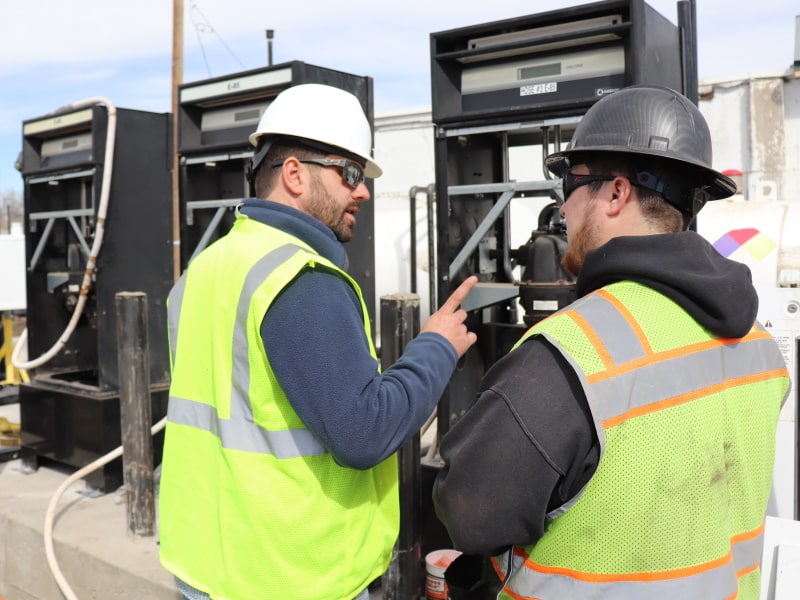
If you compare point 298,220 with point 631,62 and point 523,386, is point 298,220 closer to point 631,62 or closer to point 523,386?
point 523,386

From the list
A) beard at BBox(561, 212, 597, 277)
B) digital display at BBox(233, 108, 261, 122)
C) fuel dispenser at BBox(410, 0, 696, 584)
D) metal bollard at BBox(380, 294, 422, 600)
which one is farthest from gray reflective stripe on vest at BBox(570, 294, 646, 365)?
digital display at BBox(233, 108, 261, 122)

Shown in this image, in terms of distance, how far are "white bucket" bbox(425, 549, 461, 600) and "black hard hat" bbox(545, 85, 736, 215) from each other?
1.96 meters

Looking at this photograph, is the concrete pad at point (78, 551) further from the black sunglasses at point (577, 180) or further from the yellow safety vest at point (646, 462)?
the black sunglasses at point (577, 180)

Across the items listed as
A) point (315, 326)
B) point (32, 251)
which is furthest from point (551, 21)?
point (32, 251)

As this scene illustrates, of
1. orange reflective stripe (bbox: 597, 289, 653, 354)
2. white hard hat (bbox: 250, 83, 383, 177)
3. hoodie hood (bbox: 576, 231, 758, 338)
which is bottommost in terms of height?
orange reflective stripe (bbox: 597, 289, 653, 354)

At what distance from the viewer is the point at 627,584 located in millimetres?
1435

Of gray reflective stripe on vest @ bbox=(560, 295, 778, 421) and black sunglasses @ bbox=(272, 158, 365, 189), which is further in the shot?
black sunglasses @ bbox=(272, 158, 365, 189)

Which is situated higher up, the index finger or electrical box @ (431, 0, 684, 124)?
electrical box @ (431, 0, 684, 124)

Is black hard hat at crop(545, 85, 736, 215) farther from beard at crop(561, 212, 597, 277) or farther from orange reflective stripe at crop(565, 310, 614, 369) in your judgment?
orange reflective stripe at crop(565, 310, 614, 369)

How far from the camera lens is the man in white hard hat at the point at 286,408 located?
1.88 metres

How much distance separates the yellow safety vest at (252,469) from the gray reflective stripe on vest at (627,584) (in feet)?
2.07

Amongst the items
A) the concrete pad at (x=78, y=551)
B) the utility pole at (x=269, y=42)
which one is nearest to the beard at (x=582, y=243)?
the concrete pad at (x=78, y=551)

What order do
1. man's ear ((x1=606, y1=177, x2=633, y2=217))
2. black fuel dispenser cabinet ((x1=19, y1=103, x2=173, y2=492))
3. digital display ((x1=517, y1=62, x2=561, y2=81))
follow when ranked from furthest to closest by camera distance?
black fuel dispenser cabinet ((x1=19, y1=103, x2=173, y2=492)), digital display ((x1=517, y1=62, x2=561, y2=81)), man's ear ((x1=606, y1=177, x2=633, y2=217))

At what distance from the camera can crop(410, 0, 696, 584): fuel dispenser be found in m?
3.06
